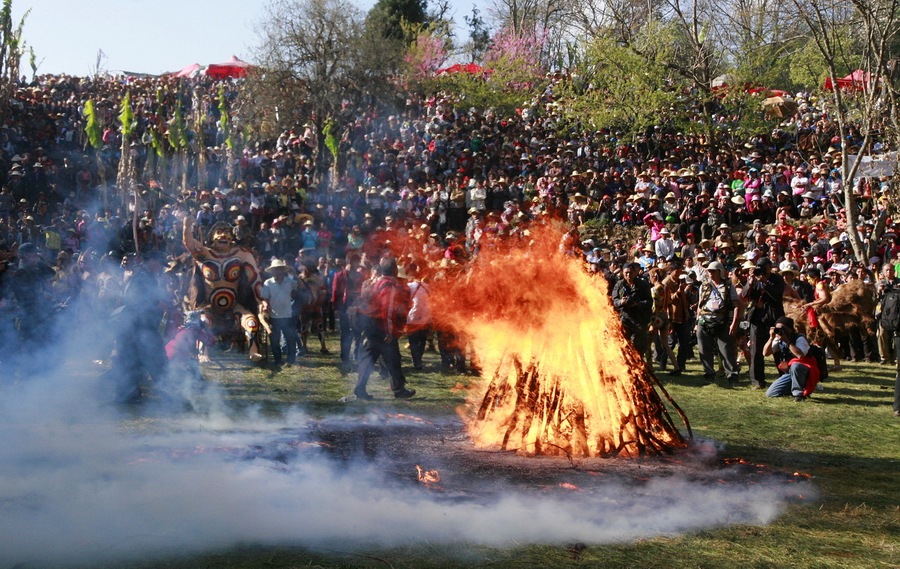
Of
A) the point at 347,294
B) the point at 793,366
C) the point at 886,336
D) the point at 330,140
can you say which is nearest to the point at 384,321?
the point at 347,294

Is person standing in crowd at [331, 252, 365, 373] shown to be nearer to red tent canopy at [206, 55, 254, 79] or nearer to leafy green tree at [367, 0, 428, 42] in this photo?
red tent canopy at [206, 55, 254, 79]

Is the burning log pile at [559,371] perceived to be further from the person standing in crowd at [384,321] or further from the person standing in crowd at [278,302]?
the person standing in crowd at [278,302]

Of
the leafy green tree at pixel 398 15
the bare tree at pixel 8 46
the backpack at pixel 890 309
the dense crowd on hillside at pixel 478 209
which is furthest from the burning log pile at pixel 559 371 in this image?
the leafy green tree at pixel 398 15

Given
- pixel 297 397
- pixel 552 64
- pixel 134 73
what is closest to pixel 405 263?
pixel 297 397

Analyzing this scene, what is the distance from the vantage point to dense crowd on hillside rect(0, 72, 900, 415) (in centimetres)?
1157

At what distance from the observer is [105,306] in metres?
10.9

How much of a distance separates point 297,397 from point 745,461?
5.15 metres

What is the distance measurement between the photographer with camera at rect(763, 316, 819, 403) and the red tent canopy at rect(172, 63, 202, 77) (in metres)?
30.4

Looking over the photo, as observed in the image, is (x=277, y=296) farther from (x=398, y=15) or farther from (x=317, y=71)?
(x=398, y=15)

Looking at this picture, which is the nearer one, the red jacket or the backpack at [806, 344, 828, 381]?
the red jacket

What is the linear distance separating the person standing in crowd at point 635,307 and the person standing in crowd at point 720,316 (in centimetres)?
84

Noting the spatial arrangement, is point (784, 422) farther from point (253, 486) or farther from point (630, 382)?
point (253, 486)

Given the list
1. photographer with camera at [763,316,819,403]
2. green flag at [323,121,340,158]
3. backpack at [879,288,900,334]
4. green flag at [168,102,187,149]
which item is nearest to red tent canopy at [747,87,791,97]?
green flag at [323,121,340,158]

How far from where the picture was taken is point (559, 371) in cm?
687
